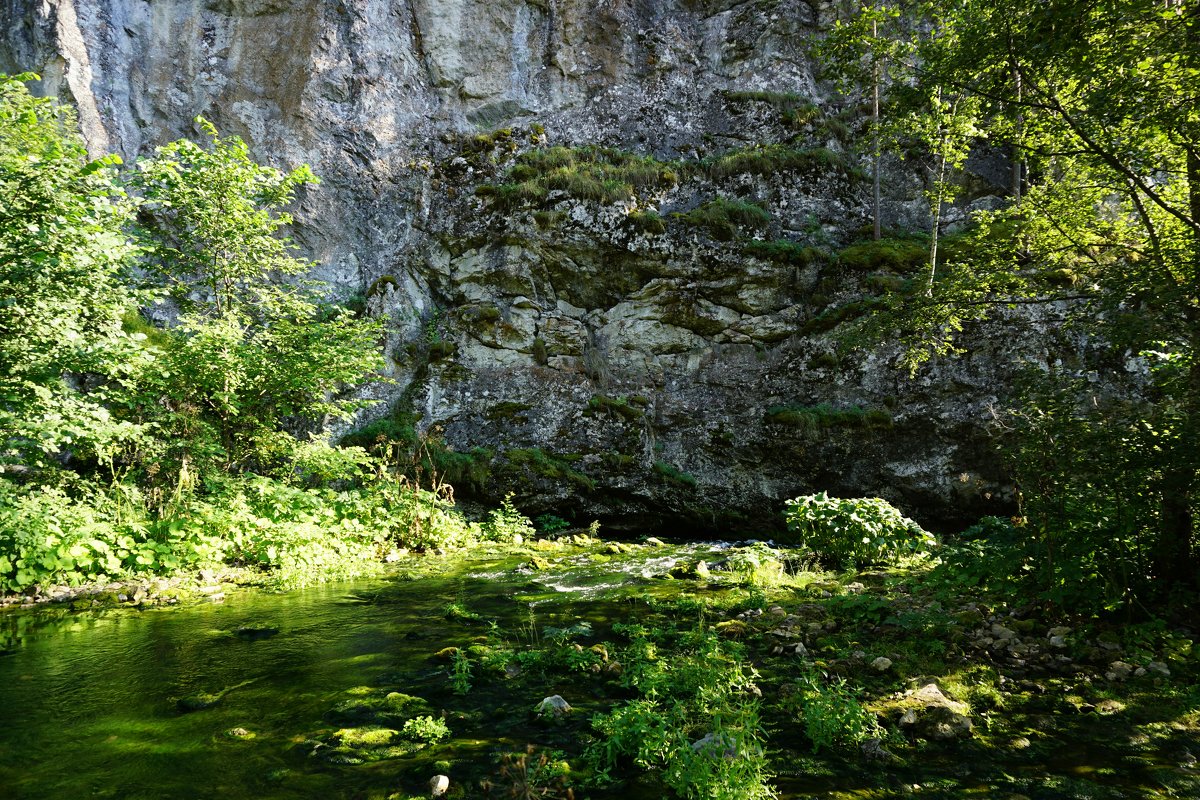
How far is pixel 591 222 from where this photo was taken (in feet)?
61.7

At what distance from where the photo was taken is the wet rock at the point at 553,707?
12.6 ft

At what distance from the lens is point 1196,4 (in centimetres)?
486

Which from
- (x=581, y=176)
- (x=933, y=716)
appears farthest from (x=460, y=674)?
(x=581, y=176)

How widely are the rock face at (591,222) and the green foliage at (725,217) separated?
8 cm

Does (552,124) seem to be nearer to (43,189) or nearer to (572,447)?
Result: (572,447)

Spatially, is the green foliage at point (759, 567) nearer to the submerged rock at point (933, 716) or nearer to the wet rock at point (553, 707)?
the submerged rock at point (933, 716)

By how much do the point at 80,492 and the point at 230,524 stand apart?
201 centimetres

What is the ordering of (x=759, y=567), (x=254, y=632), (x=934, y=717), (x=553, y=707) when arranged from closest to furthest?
(x=934, y=717) → (x=553, y=707) → (x=254, y=632) → (x=759, y=567)

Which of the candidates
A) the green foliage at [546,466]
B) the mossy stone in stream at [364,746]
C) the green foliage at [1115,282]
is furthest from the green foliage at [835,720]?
the green foliage at [546,466]

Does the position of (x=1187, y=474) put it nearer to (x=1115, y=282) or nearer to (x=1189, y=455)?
(x=1189, y=455)

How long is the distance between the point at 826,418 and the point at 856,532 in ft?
24.2

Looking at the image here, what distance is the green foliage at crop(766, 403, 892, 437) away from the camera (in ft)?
50.3

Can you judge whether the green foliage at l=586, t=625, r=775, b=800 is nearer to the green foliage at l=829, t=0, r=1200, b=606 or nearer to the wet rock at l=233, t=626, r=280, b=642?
the green foliage at l=829, t=0, r=1200, b=606

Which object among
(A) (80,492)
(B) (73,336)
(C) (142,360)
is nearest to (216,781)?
(B) (73,336)
